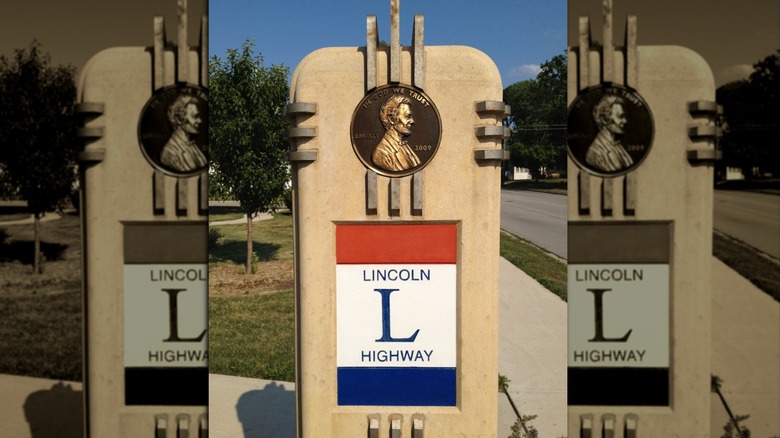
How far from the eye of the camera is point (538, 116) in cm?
841

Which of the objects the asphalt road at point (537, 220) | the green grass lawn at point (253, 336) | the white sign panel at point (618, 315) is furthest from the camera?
the asphalt road at point (537, 220)

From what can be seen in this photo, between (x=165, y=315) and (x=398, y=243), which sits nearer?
(x=398, y=243)

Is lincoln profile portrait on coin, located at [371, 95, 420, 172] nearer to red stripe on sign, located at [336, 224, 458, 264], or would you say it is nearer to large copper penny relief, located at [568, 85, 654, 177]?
red stripe on sign, located at [336, 224, 458, 264]

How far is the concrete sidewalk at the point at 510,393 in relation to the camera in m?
5.17

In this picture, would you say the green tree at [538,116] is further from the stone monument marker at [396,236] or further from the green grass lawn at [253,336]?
the green grass lawn at [253,336]

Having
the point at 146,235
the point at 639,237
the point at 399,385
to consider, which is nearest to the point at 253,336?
the point at 146,235

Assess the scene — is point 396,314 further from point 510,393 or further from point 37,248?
point 510,393

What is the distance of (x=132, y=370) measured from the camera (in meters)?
3.14

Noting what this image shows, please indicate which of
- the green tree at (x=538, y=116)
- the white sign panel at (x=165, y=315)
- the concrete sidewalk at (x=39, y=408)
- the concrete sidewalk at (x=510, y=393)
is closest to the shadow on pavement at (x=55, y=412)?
the concrete sidewalk at (x=39, y=408)

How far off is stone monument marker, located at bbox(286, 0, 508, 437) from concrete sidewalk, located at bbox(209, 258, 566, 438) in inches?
29.9

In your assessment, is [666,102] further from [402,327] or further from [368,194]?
[402,327]

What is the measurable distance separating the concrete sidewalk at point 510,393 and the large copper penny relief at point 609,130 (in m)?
1.69

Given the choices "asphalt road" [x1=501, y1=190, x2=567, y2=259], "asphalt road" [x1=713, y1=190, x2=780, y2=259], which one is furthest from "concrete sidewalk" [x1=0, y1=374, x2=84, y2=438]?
"asphalt road" [x1=501, y1=190, x2=567, y2=259]

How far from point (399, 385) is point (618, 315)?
4.34ft
